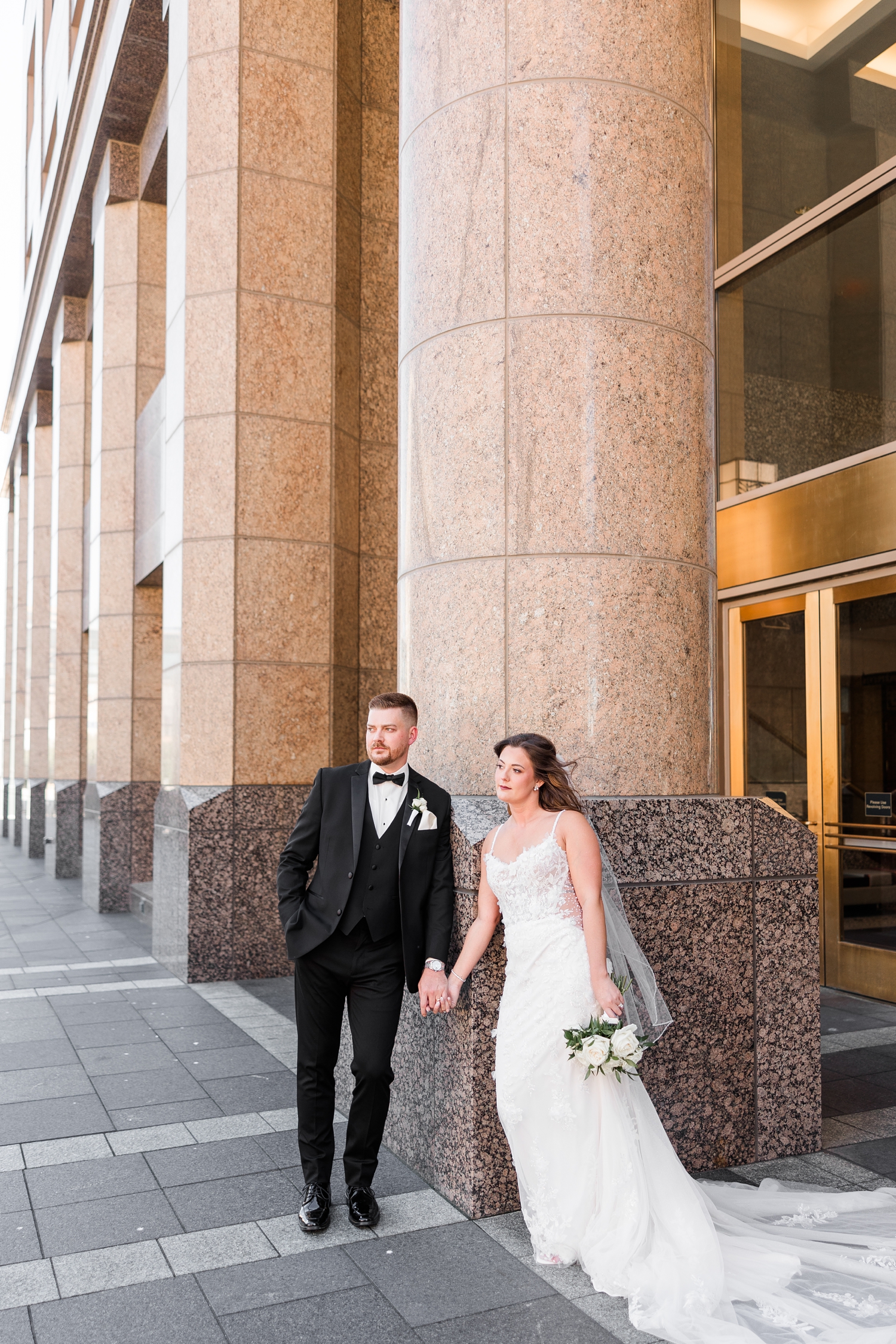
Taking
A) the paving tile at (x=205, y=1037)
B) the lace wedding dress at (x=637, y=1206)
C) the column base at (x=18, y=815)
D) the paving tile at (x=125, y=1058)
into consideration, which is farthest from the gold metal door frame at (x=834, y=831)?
the column base at (x=18, y=815)

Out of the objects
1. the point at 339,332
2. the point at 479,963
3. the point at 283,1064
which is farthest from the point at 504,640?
the point at 339,332

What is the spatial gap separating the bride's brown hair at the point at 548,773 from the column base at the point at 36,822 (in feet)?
73.9

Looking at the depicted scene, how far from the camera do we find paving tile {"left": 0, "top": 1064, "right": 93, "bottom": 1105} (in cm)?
618

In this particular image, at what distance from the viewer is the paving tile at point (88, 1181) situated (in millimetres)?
4668

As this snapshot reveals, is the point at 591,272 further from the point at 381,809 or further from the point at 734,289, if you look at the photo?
the point at 734,289

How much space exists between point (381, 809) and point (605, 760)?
105cm

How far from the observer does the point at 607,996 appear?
409 centimetres

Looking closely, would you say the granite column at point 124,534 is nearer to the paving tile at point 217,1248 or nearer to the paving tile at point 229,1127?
the paving tile at point 229,1127

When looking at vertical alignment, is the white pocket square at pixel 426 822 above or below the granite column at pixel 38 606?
below

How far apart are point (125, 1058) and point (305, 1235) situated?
3141mm

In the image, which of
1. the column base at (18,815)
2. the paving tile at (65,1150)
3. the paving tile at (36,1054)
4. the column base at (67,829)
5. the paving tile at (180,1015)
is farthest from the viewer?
the column base at (18,815)

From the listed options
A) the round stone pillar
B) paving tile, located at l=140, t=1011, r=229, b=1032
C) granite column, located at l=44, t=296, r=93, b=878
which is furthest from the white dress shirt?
granite column, located at l=44, t=296, r=93, b=878

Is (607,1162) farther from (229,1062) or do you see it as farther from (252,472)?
(252,472)

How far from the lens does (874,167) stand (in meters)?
9.49
